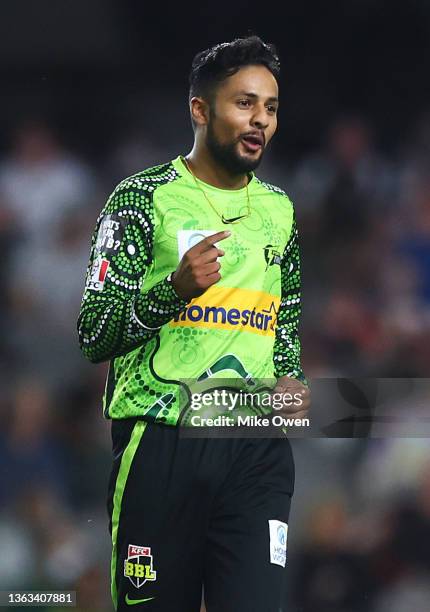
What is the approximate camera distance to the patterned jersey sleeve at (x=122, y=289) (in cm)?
260

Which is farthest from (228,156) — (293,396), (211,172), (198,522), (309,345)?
(309,345)

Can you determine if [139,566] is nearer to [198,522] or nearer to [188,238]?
[198,522]

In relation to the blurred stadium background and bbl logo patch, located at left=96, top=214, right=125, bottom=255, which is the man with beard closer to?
bbl logo patch, located at left=96, top=214, right=125, bottom=255

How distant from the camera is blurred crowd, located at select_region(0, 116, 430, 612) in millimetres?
4109

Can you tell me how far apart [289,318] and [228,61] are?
0.72 m

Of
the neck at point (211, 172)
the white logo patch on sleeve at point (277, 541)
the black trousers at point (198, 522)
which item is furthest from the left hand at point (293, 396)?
the neck at point (211, 172)

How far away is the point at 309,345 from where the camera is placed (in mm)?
4172

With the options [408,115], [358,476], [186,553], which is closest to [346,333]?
[358,476]

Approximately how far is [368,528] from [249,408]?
62.5 inches

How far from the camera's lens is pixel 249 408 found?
9.10 feet

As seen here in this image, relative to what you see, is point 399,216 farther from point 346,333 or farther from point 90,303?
point 90,303

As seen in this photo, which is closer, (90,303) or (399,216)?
(90,303)

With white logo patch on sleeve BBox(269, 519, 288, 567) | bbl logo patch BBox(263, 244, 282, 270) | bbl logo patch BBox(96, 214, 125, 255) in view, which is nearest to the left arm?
bbl logo patch BBox(263, 244, 282, 270)

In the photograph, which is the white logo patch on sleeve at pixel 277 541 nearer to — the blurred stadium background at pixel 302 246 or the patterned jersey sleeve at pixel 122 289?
the patterned jersey sleeve at pixel 122 289
